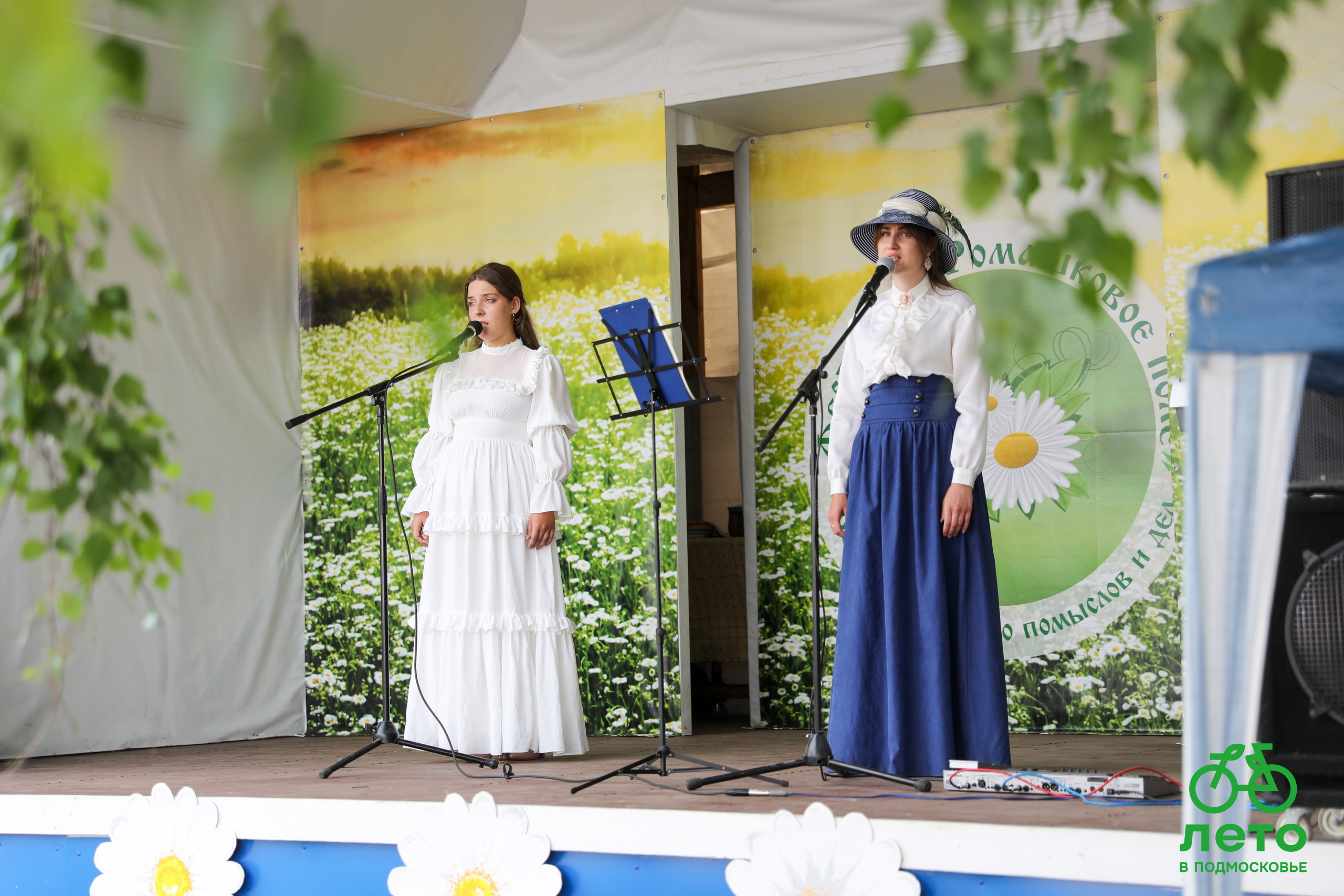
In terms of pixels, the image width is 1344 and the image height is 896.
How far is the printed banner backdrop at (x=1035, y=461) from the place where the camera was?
14.8ft

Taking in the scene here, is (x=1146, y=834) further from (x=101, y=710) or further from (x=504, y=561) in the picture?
(x=101, y=710)

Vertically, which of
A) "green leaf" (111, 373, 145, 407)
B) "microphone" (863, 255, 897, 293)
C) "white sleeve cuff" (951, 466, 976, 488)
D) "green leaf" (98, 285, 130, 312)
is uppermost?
"microphone" (863, 255, 897, 293)

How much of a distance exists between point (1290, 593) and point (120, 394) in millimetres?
1982

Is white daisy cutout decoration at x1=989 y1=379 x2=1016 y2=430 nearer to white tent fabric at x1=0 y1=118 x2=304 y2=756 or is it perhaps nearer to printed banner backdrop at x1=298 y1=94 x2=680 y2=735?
printed banner backdrop at x1=298 y1=94 x2=680 y2=735

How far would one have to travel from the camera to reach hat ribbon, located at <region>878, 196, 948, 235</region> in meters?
3.30

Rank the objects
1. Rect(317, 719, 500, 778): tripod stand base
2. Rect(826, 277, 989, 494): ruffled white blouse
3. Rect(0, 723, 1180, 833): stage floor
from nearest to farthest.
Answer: Rect(0, 723, 1180, 833): stage floor, Rect(826, 277, 989, 494): ruffled white blouse, Rect(317, 719, 500, 778): tripod stand base

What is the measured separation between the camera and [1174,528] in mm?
4371

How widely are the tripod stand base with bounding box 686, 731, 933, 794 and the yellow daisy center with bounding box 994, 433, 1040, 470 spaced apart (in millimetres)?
1889

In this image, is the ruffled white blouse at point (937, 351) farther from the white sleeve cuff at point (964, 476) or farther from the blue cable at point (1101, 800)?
the blue cable at point (1101, 800)

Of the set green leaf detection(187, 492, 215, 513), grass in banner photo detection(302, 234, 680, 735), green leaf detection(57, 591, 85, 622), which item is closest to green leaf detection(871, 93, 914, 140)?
green leaf detection(187, 492, 215, 513)

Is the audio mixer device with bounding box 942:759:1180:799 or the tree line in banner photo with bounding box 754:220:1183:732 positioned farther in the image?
the tree line in banner photo with bounding box 754:220:1183:732

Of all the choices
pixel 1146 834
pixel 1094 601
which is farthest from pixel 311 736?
pixel 1146 834

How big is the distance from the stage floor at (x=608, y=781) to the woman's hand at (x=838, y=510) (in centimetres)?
68

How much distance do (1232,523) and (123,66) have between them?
4.02 ft
